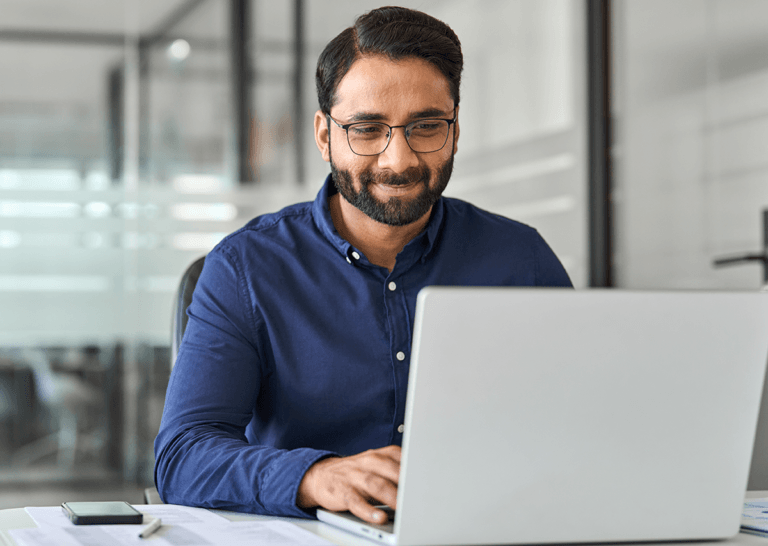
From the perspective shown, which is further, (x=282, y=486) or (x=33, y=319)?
(x=33, y=319)

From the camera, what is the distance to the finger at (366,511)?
2.66 ft

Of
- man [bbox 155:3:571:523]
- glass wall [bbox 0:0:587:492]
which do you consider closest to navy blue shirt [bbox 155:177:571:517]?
man [bbox 155:3:571:523]

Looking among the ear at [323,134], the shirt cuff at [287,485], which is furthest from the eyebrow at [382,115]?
the shirt cuff at [287,485]

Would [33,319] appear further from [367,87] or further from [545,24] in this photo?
[545,24]

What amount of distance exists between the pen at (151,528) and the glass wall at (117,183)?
8.24 feet

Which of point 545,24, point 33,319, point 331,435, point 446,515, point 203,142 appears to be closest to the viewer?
point 446,515

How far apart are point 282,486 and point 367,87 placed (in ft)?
2.12

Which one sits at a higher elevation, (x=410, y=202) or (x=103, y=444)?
(x=410, y=202)

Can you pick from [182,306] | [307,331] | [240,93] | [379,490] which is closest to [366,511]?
[379,490]

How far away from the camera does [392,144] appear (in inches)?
50.9

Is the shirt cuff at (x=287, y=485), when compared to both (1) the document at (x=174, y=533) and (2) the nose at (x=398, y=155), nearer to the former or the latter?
(1) the document at (x=174, y=533)

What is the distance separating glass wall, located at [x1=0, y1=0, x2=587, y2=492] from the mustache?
1.97 meters

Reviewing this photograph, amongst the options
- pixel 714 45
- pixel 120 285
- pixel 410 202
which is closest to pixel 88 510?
pixel 410 202

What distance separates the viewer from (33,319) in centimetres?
315
